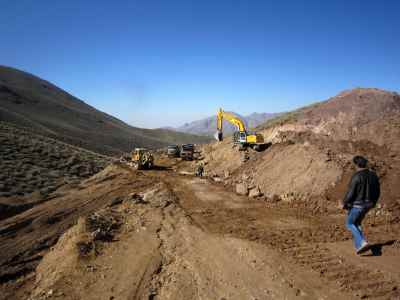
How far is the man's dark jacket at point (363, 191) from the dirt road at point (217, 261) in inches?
48.9

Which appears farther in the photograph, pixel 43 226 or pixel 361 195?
pixel 43 226

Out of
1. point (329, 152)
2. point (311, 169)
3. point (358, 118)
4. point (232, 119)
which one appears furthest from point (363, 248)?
point (232, 119)

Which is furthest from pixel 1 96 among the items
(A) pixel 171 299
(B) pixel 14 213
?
(A) pixel 171 299

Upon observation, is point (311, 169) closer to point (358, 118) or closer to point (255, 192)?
point (255, 192)

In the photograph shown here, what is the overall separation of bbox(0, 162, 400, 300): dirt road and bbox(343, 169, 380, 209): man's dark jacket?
1.24m

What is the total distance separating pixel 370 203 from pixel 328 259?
1487mm

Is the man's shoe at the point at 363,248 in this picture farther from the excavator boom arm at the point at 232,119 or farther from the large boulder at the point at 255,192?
the excavator boom arm at the point at 232,119

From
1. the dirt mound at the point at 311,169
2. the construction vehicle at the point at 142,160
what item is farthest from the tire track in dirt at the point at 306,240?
the construction vehicle at the point at 142,160

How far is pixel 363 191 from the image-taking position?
6.33 m

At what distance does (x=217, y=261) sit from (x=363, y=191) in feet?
10.9

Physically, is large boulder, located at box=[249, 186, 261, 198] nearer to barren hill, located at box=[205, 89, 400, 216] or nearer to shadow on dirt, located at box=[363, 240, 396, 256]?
barren hill, located at box=[205, 89, 400, 216]

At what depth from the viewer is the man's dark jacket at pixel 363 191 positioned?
249 inches

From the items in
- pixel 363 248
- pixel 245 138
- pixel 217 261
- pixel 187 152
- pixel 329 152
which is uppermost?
pixel 245 138

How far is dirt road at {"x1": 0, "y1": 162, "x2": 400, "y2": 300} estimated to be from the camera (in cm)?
542
